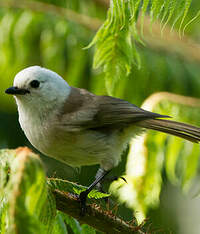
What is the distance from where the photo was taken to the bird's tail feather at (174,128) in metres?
2.78

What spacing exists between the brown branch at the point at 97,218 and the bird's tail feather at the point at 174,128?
106 centimetres

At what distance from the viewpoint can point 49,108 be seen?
9.78 feet

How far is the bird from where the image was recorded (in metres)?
2.81

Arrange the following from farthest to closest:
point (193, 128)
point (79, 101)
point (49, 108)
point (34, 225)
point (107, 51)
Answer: point (79, 101)
point (49, 108)
point (193, 128)
point (107, 51)
point (34, 225)

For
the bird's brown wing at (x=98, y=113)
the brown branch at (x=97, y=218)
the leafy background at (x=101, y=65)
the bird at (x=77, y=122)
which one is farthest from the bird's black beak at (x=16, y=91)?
the brown branch at (x=97, y=218)

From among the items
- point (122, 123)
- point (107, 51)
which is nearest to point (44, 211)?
point (107, 51)

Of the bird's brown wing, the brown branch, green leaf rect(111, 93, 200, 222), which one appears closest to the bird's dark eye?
the bird's brown wing

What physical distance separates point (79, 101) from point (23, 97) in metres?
0.50

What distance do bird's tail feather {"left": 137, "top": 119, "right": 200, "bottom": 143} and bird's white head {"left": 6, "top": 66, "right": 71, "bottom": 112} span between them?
648 mm

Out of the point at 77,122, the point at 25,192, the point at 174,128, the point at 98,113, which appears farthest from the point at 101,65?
the point at 25,192

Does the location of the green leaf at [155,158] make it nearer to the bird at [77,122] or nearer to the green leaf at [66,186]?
the bird at [77,122]

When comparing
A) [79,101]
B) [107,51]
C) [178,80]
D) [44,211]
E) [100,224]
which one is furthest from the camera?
[178,80]

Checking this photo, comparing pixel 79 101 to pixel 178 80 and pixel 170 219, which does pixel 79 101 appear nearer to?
pixel 178 80

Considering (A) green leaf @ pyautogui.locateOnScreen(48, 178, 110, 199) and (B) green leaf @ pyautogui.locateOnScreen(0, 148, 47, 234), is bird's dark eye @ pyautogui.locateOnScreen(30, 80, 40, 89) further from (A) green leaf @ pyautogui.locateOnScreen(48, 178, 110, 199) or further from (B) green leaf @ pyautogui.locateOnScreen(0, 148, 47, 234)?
(B) green leaf @ pyautogui.locateOnScreen(0, 148, 47, 234)
